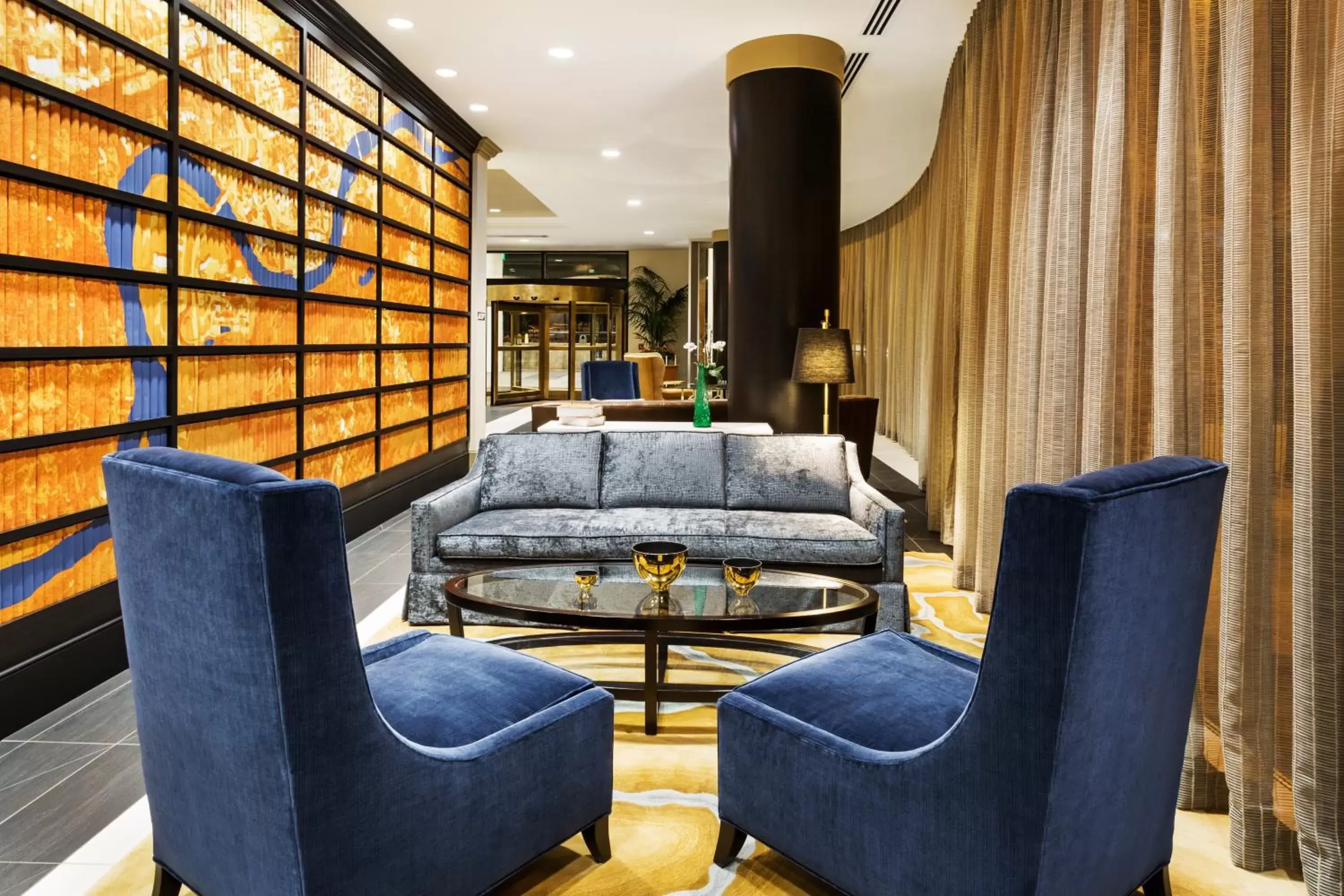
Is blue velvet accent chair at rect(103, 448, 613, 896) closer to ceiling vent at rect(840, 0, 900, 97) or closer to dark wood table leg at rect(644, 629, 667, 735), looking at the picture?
dark wood table leg at rect(644, 629, 667, 735)

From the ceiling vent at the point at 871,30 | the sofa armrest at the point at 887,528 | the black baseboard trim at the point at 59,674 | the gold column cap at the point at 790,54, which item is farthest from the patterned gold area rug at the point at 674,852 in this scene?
the gold column cap at the point at 790,54

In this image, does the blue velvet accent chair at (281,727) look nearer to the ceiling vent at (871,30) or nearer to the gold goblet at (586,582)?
the gold goblet at (586,582)

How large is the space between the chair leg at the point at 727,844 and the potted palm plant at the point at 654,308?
14.4m

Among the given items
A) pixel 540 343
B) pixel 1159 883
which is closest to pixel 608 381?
pixel 1159 883

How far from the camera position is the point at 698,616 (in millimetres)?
2389

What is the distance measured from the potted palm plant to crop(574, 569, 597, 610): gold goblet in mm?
13453

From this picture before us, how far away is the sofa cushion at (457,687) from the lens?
1618 millimetres

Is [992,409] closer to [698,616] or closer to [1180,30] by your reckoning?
[1180,30]

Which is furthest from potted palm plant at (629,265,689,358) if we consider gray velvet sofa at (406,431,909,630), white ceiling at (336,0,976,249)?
gray velvet sofa at (406,431,909,630)

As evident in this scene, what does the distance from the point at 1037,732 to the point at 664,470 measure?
272cm

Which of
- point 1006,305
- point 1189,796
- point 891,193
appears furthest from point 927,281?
point 1189,796

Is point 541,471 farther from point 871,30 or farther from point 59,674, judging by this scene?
point 871,30

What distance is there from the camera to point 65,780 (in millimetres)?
2277

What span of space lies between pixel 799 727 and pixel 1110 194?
2.03 m
